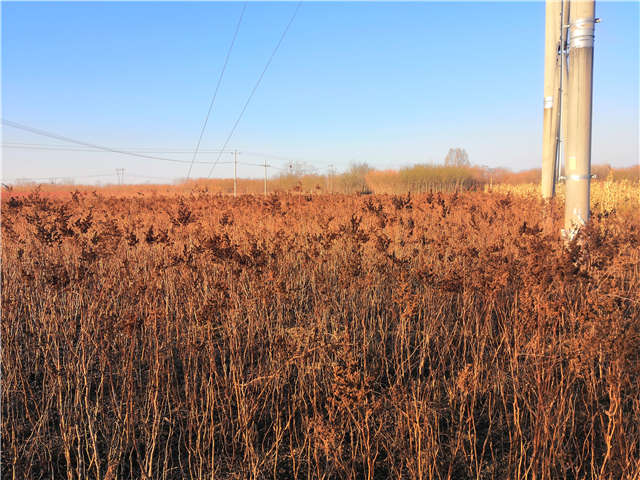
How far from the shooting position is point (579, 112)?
559 centimetres

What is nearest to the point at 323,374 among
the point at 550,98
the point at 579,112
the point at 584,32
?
the point at 579,112

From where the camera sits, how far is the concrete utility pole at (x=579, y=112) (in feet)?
18.1

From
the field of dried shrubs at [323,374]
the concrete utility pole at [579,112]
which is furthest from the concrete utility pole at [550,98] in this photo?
the field of dried shrubs at [323,374]

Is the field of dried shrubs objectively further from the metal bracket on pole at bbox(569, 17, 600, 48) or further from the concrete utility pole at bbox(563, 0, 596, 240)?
the metal bracket on pole at bbox(569, 17, 600, 48)

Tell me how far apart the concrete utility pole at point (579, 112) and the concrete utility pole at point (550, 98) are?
550 cm

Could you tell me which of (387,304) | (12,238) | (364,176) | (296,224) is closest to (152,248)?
(12,238)

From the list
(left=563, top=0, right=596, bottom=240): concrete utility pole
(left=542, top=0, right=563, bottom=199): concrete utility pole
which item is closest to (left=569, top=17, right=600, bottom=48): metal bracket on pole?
(left=563, top=0, right=596, bottom=240): concrete utility pole

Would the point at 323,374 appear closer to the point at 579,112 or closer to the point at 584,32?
the point at 579,112

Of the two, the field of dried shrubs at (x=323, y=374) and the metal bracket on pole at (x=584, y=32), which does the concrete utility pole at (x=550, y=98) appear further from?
the field of dried shrubs at (x=323, y=374)

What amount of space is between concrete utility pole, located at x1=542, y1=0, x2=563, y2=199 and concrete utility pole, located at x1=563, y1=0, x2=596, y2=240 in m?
5.50

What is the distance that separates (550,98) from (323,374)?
1074 cm

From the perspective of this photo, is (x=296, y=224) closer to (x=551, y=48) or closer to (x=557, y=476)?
(x=557, y=476)

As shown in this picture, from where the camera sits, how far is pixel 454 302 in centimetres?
440

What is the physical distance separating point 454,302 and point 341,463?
2698 millimetres
